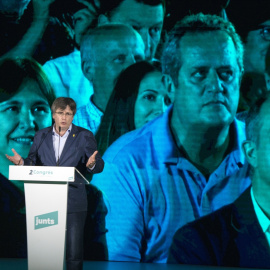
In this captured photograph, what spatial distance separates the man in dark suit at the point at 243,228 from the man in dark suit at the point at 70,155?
2.21 meters

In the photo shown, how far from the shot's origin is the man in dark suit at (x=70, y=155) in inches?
102

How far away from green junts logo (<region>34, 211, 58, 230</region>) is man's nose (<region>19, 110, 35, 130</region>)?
2.59 metres

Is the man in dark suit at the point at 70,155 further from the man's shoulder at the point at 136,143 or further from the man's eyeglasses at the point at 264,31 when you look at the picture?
the man's eyeglasses at the point at 264,31

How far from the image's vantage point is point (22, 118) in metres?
4.96

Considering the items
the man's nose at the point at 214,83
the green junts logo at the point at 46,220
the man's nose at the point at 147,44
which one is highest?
the man's nose at the point at 147,44

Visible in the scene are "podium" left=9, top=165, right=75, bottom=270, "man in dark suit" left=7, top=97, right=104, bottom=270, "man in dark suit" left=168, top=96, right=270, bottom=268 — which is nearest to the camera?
"podium" left=9, top=165, right=75, bottom=270

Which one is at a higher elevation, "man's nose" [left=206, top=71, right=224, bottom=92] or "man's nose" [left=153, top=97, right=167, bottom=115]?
"man's nose" [left=206, top=71, right=224, bottom=92]

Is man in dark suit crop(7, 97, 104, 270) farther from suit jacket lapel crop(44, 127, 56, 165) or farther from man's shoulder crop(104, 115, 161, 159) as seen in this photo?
man's shoulder crop(104, 115, 161, 159)

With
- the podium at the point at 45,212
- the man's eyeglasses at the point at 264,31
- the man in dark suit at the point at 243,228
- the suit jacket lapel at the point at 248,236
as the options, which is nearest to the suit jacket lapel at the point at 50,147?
the podium at the point at 45,212

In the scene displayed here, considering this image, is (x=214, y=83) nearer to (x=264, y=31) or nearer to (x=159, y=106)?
(x=159, y=106)

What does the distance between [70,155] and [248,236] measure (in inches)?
102

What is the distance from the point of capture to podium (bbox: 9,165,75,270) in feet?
8.00

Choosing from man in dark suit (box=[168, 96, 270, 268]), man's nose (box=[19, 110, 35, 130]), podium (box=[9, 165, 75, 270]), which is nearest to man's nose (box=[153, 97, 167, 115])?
man in dark suit (box=[168, 96, 270, 268])

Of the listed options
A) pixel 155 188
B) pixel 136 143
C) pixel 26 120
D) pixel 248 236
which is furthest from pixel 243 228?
pixel 26 120
